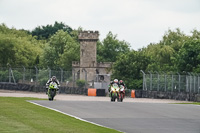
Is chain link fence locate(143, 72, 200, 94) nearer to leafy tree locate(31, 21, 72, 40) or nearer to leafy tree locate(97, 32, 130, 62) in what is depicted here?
leafy tree locate(97, 32, 130, 62)

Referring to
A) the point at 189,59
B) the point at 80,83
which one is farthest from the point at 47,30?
the point at 80,83

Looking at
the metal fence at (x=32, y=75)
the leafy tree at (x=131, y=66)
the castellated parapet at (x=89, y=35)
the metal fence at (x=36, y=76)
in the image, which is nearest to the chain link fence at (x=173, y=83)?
the metal fence at (x=36, y=76)

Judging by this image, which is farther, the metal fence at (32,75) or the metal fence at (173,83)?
the metal fence at (32,75)

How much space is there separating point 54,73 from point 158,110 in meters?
36.1

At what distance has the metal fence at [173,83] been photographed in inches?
1932

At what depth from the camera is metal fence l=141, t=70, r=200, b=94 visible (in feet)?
161

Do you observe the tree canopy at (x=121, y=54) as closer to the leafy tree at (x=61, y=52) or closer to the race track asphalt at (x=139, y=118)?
the leafy tree at (x=61, y=52)

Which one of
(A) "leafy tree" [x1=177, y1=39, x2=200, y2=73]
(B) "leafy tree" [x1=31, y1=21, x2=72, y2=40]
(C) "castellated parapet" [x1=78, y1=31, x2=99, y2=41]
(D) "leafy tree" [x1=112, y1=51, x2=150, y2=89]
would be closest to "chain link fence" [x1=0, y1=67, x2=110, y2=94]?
(A) "leafy tree" [x1=177, y1=39, x2=200, y2=73]

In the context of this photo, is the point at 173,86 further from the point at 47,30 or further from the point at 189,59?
the point at 47,30

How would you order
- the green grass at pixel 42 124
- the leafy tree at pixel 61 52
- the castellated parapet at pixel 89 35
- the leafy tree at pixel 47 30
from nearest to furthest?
the green grass at pixel 42 124 → the castellated parapet at pixel 89 35 → the leafy tree at pixel 61 52 → the leafy tree at pixel 47 30

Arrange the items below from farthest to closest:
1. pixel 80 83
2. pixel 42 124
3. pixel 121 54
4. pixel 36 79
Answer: pixel 121 54 < pixel 80 83 < pixel 36 79 < pixel 42 124

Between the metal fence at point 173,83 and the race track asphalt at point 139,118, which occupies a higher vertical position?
the metal fence at point 173,83

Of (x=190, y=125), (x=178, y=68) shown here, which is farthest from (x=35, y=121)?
(x=178, y=68)

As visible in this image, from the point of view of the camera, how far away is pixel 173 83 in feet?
171
